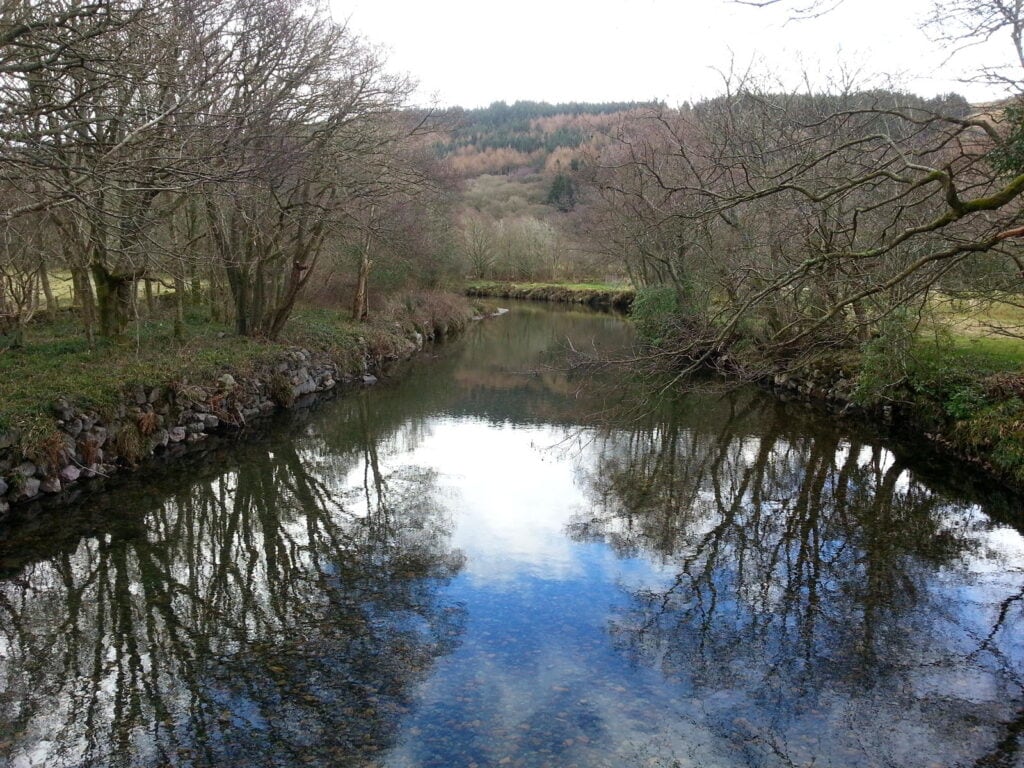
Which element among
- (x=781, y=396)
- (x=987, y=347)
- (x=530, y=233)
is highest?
(x=530, y=233)

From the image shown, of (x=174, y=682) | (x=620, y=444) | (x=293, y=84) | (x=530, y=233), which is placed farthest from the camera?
(x=530, y=233)

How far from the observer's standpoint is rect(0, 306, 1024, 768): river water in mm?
5324

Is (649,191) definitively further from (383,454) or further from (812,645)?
(812,645)

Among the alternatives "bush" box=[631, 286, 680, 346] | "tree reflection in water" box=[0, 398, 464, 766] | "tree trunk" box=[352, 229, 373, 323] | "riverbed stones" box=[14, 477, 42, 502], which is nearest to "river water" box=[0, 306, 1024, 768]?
"tree reflection in water" box=[0, 398, 464, 766]

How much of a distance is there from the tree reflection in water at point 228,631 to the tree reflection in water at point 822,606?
7.53 feet

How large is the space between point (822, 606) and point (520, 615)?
304cm

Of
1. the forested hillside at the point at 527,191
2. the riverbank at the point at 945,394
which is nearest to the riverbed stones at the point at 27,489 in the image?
the riverbank at the point at 945,394

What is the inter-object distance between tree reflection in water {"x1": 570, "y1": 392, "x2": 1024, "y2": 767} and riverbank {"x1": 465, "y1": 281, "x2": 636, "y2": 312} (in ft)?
103

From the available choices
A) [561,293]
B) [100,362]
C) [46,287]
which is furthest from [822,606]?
[561,293]

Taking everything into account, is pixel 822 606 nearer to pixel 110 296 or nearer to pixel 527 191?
pixel 110 296

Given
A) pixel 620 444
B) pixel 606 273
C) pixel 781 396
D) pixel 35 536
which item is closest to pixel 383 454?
pixel 620 444

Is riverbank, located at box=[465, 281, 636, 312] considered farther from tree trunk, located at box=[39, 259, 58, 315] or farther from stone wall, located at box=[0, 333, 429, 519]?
tree trunk, located at box=[39, 259, 58, 315]

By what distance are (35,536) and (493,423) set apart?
30.8ft

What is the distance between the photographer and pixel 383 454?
45.3 ft
